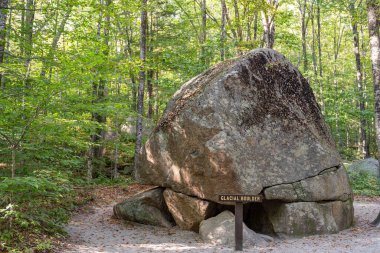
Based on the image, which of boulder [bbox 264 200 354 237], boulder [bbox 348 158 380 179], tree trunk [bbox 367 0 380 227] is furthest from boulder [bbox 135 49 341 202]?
boulder [bbox 348 158 380 179]

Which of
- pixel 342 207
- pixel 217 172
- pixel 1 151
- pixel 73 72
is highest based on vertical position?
pixel 73 72

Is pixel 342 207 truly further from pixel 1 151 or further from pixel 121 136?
pixel 121 136

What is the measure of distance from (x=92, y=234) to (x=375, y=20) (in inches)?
420

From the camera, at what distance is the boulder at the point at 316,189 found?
9.23 m

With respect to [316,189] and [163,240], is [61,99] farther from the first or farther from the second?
A: [316,189]

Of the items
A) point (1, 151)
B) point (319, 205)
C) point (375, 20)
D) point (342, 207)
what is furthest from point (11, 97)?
point (375, 20)

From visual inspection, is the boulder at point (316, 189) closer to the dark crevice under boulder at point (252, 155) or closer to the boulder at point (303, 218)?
the dark crevice under boulder at point (252, 155)

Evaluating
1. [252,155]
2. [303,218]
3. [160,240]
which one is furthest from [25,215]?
[303,218]

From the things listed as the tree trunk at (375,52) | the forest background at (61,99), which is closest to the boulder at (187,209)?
Answer: the forest background at (61,99)

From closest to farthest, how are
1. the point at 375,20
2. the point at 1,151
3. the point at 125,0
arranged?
the point at 1,151
the point at 375,20
the point at 125,0

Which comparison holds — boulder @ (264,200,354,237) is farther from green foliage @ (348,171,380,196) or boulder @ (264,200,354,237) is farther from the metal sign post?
green foliage @ (348,171,380,196)

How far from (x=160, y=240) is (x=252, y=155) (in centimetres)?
342

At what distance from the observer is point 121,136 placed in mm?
20703

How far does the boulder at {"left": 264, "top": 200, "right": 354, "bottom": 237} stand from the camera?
9258mm
